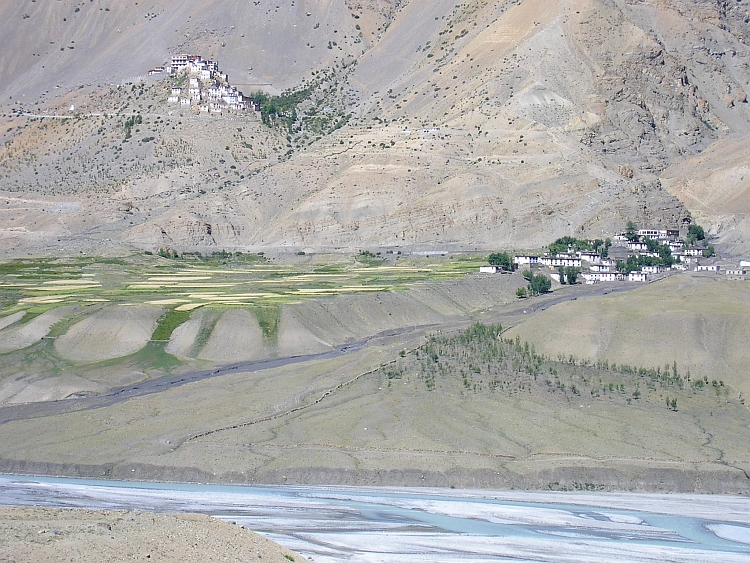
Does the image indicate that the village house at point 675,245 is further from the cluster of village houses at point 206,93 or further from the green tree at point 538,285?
the cluster of village houses at point 206,93

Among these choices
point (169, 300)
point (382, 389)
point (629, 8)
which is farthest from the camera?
point (629, 8)

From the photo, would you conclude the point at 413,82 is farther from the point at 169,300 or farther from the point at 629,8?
the point at 169,300

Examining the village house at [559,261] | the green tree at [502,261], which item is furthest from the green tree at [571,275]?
the green tree at [502,261]

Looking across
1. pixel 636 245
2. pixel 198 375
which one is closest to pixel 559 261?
pixel 636 245

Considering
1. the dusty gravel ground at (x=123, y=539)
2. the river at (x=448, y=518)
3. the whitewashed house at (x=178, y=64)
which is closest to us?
the dusty gravel ground at (x=123, y=539)

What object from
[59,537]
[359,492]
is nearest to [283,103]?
[359,492]
